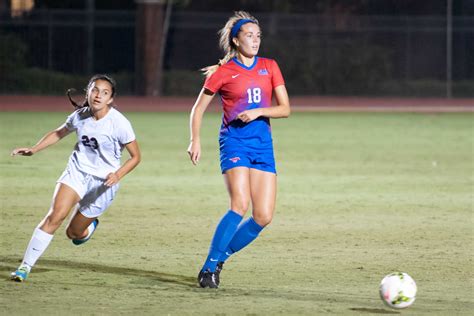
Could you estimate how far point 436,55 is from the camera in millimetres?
44562

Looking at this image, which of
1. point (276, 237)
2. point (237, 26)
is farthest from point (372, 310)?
point (276, 237)

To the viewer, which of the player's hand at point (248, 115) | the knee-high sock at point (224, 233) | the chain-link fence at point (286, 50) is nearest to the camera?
the player's hand at point (248, 115)

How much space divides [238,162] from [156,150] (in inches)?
473

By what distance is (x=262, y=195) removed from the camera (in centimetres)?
895

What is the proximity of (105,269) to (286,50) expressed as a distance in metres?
33.6

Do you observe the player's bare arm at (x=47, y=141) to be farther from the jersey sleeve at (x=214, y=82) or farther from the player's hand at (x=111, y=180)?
the jersey sleeve at (x=214, y=82)

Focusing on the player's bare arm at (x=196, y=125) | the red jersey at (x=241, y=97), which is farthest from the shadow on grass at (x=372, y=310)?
the player's bare arm at (x=196, y=125)

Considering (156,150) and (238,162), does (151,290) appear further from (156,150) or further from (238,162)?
(156,150)

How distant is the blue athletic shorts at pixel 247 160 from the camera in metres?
8.93

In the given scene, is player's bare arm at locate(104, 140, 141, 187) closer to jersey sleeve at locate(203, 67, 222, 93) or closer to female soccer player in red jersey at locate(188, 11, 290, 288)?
female soccer player in red jersey at locate(188, 11, 290, 288)

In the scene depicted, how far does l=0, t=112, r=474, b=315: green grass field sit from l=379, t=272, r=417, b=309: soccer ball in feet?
0.34

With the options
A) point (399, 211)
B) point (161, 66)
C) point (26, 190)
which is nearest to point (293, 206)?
point (399, 211)

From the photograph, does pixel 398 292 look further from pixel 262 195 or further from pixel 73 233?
pixel 73 233

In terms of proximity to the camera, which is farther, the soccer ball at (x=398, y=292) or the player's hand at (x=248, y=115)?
the player's hand at (x=248, y=115)
